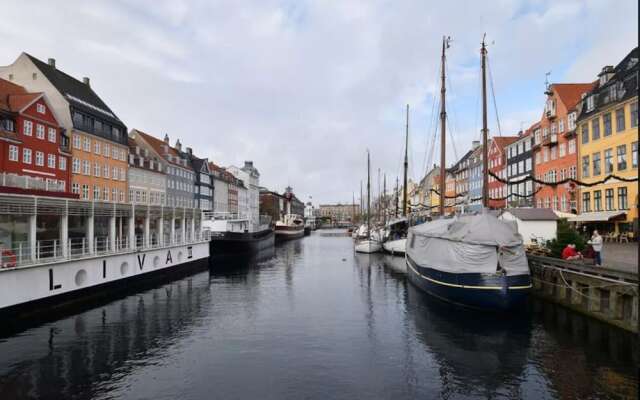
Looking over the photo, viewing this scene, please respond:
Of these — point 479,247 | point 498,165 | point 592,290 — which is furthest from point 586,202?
point 479,247

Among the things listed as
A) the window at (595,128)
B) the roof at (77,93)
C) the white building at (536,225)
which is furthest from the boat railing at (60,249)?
the window at (595,128)

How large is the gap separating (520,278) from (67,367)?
735 inches

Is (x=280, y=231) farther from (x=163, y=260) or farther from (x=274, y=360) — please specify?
(x=274, y=360)

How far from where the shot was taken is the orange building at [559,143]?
48.4 metres

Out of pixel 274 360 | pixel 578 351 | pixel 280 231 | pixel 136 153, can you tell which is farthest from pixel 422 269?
pixel 280 231

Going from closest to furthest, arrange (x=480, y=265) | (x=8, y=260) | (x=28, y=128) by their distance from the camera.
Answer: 1. (x=8, y=260)
2. (x=480, y=265)
3. (x=28, y=128)

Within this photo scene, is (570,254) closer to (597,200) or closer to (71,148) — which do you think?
(597,200)

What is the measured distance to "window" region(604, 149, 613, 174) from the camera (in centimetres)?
4009

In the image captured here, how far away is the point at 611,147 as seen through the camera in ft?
131

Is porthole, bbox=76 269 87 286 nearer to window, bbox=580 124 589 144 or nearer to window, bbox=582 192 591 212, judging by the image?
window, bbox=582 192 591 212

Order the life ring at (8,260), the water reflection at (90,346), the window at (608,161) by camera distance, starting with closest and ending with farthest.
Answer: the water reflection at (90,346) → the life ring at (8,260) → the window at (608,161)

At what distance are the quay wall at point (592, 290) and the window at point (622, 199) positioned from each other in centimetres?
1991

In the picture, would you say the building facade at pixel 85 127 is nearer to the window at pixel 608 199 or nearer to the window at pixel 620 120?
the window at pixel 608 199

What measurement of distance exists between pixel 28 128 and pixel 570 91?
196ft
